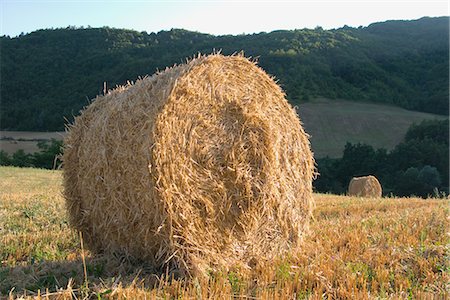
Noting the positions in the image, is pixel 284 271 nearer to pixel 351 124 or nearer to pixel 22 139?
pixel 22 139

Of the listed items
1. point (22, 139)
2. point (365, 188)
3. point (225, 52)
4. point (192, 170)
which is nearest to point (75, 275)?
point (192, 170)

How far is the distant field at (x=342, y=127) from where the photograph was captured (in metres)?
38.9

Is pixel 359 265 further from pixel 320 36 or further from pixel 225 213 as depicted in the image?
pixel 320 36

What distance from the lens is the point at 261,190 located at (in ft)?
16.7

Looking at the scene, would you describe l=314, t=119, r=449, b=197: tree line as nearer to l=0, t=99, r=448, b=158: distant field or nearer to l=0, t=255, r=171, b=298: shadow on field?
l=0, t=99, r=448, b=158: distant field

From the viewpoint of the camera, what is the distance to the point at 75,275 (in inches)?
162

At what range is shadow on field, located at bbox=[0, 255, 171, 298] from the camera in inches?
148

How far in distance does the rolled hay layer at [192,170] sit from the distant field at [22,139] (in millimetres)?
32279

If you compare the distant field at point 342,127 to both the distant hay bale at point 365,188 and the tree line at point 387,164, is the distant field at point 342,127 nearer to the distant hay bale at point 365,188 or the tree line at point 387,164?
the tree line at point 387,164

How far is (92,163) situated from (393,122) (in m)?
44.7

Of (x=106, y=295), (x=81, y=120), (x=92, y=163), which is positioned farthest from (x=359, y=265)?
(x=81, y=120)

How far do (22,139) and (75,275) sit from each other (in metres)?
38.5

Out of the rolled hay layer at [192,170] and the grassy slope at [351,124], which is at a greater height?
the rolled hay layer at [192,170]

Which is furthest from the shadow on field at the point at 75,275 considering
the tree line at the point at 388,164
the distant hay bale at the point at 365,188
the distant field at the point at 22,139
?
the distant field at the point at 22,139
